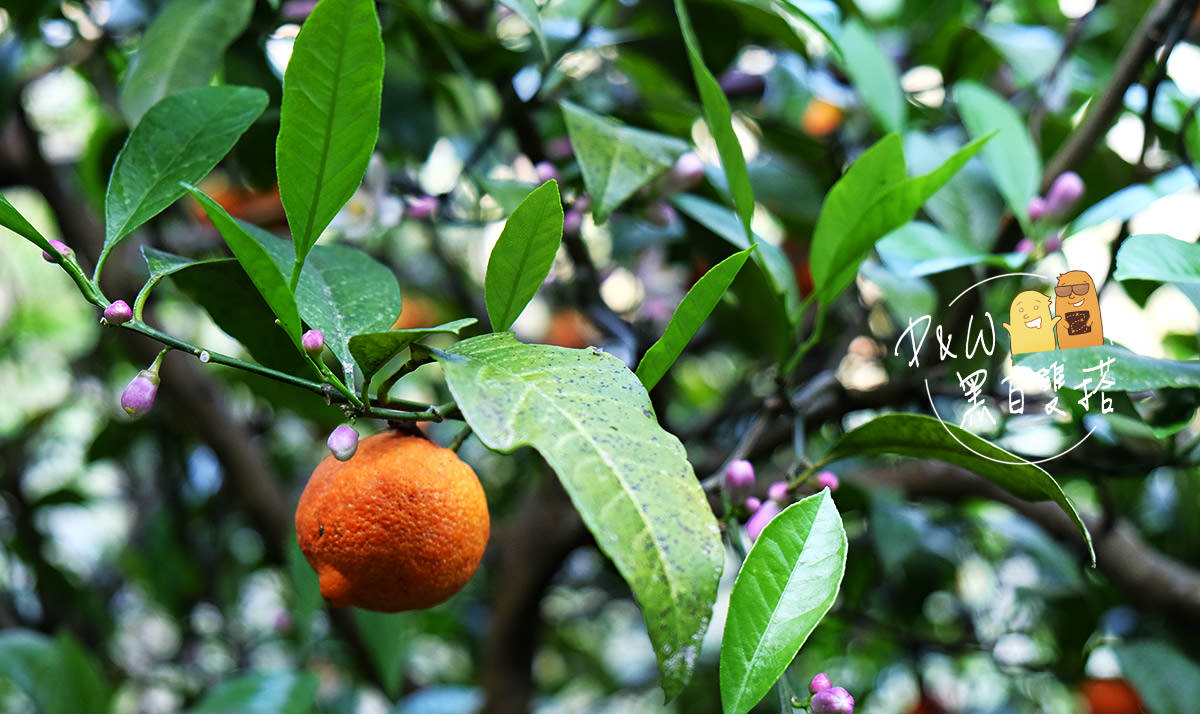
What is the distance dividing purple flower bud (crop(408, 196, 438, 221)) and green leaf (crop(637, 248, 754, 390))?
30 centimetres

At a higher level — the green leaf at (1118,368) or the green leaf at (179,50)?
the green leaf at (179,50)

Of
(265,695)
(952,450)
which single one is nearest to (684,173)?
(952,450)

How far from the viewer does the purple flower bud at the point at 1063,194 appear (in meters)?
0.54

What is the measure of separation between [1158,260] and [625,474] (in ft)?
0.91

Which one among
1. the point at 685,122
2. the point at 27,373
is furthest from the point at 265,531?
the point at 27,373

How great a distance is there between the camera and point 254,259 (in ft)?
0.98

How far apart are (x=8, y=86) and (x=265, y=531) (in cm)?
51

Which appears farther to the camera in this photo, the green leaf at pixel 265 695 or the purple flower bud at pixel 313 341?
the green leaf at pixel 265 695

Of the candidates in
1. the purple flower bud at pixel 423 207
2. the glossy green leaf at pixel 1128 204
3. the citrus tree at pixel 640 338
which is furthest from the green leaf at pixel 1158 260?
the purple flower bud at pixel 423 207

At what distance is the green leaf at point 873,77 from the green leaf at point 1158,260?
26 cm

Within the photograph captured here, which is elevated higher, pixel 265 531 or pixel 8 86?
pixel 8 86

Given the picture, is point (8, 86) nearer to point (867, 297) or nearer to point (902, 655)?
point (867, 297)

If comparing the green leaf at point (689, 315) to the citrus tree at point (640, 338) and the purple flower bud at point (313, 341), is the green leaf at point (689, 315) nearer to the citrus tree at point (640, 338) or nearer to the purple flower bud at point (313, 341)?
the citrus tree at point (640, 338)

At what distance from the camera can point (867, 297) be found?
2.95 feet
